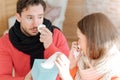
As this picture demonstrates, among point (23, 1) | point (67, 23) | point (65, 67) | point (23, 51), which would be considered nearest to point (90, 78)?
point (65, 67)

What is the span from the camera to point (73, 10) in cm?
260

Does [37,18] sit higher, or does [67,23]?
[37,18]

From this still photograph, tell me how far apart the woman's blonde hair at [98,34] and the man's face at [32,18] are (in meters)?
0.41

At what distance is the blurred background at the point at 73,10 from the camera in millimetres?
2104

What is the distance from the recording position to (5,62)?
5.15 ft

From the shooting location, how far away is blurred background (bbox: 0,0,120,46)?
2.10 meters

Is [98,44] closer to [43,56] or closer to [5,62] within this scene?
[43,56]

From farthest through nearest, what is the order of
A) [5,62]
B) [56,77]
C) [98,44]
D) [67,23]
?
[67,23]
[5,62]
[56,77]
[98,44]

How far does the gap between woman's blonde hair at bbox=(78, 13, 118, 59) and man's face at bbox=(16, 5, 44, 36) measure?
41cm

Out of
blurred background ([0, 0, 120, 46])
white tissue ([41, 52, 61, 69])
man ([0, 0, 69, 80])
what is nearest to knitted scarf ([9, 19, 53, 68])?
man ([0, 0, 69, 80])

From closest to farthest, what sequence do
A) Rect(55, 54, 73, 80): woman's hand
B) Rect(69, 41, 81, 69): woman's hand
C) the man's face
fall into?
Rect(55, 54, 73, 80): woman's hand, Rect(69, 41, 81, 69): woman's hand, the man's face

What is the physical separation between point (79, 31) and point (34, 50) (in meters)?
0.44

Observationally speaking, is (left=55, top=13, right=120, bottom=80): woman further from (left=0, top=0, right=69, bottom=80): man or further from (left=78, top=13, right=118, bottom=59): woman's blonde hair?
(left=0, top=0, right=69, bottom=80): man

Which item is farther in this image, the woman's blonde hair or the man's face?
the man's face
